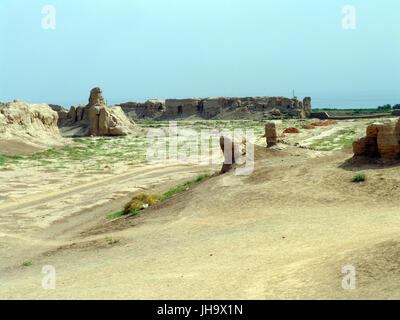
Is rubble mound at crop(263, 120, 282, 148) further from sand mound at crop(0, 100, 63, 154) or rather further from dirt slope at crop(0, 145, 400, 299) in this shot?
sand mound at crop(0, 100, 63, 154)

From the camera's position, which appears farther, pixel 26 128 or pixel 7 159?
pixel 26 128

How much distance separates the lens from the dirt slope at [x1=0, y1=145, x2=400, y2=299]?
724 cm

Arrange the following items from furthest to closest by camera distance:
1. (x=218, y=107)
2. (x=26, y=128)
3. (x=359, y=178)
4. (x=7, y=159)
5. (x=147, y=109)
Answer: (x=147, y=109) < (x=218, y=107) < (x=26, y=128) < (x=7, y=159) < (x=359, y=178)

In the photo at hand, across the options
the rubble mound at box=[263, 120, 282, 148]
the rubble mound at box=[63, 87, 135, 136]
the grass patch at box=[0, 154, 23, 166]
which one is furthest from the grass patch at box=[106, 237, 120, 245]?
the rubble mound at box=[63, 87, 135, 136]

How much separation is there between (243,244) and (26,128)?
3687cm

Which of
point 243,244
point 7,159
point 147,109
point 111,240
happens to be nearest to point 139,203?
point 111,240

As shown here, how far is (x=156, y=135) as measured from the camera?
55.1m

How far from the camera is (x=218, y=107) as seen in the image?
8831 cm

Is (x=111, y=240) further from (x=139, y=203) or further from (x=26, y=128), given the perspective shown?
(x=26, y=128)

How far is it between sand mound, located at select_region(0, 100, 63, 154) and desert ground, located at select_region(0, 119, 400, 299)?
16.0 m

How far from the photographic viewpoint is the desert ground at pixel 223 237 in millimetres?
7336

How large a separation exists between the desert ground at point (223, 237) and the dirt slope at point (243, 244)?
0.11 ft
